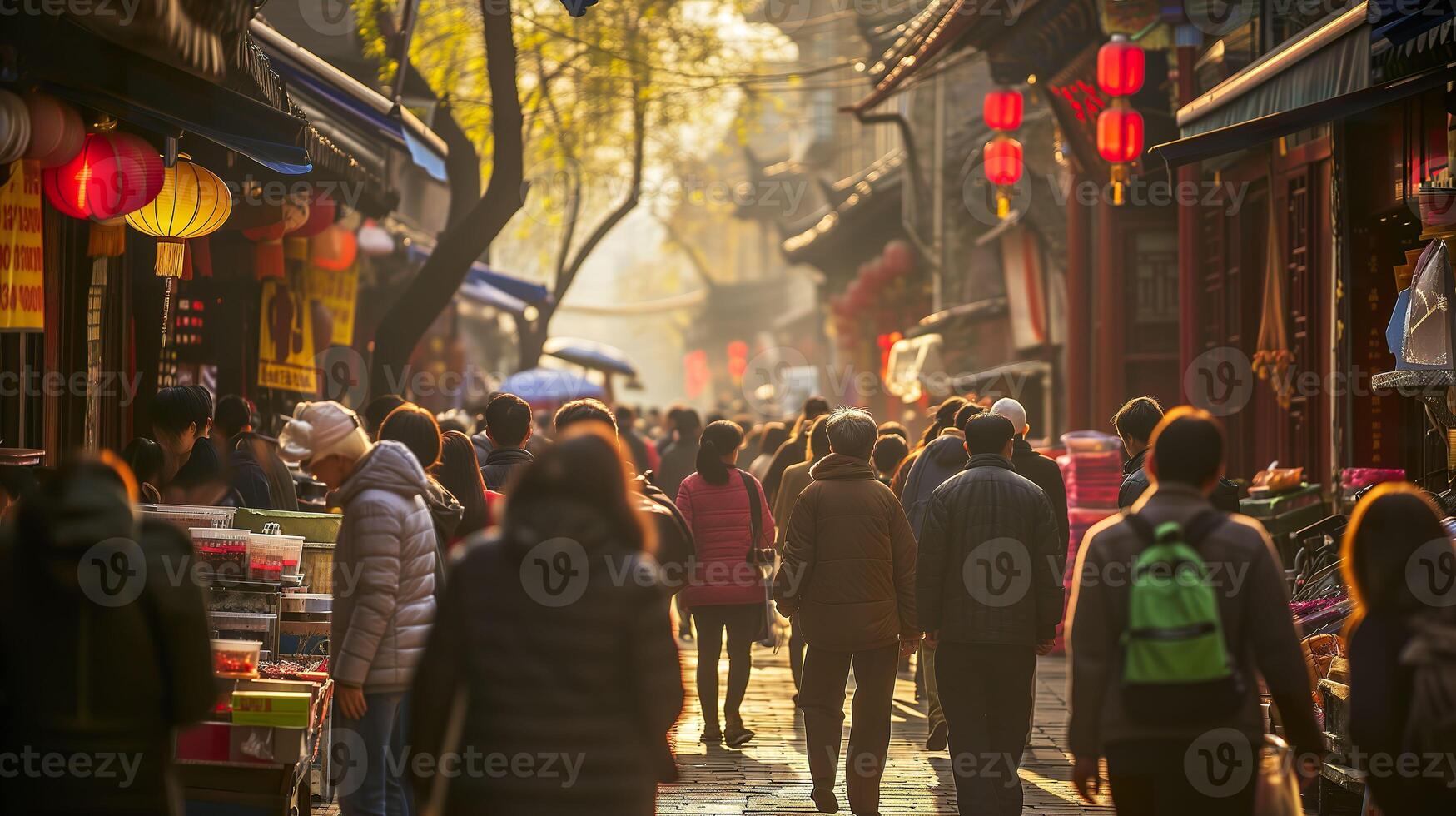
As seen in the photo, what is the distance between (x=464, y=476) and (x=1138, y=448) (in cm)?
380

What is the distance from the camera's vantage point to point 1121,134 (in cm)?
1470

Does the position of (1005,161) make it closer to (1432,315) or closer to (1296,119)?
(1296,119)

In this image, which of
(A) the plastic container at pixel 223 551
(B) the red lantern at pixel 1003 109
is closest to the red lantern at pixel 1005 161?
(B) the red lantern at pixel 1003 109

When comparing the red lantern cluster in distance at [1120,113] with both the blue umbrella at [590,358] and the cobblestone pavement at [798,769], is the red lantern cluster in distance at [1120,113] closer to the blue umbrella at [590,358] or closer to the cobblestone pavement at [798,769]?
the cobblestone pavement at [798,769]

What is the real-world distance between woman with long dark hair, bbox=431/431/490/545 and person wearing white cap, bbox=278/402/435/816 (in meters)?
1.03

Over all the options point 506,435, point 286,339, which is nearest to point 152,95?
point 506,435

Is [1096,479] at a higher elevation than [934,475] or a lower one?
lower

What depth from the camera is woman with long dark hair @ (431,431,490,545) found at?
24.5ft

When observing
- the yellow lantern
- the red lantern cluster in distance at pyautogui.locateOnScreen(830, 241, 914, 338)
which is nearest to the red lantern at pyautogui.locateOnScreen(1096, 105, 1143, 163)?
the yellow lantern

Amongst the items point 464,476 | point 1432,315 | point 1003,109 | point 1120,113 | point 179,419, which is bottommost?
point 464,476

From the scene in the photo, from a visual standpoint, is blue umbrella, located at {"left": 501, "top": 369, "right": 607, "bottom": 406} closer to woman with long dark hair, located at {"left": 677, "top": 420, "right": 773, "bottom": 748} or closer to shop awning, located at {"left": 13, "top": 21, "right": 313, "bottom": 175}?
woman with long dark hair, located at {"left": 677, "top": 420, "right": 773, "bottom": 748}

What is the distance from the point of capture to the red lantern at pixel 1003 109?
61.3ft

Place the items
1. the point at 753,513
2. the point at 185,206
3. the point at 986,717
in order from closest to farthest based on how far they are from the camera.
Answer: the point at 986,717 → the point at 185,206 → the point at 753,513

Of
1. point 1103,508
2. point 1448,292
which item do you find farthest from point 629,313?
point 1448,292
